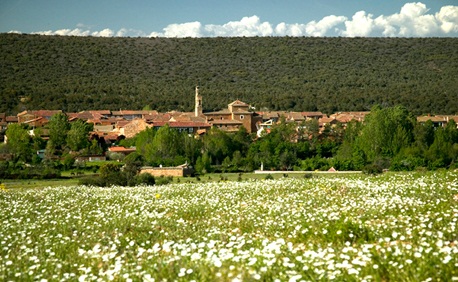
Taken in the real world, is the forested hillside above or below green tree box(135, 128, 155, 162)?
above

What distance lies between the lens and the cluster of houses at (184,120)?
78250mm

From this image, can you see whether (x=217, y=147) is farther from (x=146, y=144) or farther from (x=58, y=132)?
(x=58, y=132)

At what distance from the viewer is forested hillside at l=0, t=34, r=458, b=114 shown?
110m

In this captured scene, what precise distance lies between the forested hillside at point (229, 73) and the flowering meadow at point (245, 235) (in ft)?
293

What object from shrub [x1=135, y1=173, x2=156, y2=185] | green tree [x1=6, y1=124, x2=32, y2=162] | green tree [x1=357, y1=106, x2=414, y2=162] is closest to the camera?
shrub [x1=135, y1=173, x2=156, y2=185]

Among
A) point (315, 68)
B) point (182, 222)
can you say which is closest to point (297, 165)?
point (182, 222)

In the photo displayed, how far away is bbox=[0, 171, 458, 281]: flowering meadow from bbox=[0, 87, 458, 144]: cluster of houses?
60.2 meters

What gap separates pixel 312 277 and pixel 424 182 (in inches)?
356

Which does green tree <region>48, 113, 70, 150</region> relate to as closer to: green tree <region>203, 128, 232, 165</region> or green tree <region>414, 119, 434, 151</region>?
green tree <region>203, 128, 232, 165</region>

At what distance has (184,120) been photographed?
280 feet

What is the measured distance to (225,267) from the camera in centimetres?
659

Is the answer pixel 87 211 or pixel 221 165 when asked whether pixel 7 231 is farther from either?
pixel 221 165

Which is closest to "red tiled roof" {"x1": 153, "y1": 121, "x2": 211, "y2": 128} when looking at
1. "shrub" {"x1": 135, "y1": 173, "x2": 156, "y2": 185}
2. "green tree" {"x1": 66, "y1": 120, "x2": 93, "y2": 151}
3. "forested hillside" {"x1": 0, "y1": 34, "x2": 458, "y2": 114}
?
"green tree" {"x1": 66, "y1": 120, "x2": 93, "y2": 151}

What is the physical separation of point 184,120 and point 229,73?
6591 cm
